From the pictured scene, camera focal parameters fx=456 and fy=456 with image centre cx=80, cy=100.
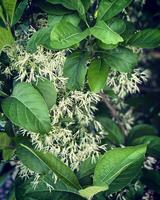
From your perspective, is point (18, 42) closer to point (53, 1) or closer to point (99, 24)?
point (53, 1)

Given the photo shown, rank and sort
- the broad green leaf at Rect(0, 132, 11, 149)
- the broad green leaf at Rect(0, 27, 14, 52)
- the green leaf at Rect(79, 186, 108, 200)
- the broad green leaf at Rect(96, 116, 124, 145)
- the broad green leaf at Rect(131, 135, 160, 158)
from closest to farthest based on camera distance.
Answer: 1. the green leaf at Rect(79, 186, 108, 200)
2. the broad green leaf at Rect(0, 27, 14, 52)
3. the broad green leaf at Rect(0, 132, 11, 149)
4. the broad green leaf at Rect(131, 135, 160, 158)
5. the broad green leaf at Rect(96, 116, 124, 145)

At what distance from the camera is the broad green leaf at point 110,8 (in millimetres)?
1229

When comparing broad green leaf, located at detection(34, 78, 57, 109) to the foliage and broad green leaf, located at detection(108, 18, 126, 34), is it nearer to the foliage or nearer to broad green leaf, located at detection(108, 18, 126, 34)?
the foliage

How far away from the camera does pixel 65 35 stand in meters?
1.16

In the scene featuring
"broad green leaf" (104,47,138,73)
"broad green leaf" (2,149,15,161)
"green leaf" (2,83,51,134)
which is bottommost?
"broad green leaf" (2,149,15,161)

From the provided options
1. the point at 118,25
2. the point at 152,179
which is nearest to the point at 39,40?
the point at 118,25

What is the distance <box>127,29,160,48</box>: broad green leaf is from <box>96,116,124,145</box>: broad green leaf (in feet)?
1.68

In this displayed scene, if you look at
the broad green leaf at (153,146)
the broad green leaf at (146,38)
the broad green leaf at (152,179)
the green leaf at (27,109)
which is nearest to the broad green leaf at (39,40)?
the green leaf at (27,109)

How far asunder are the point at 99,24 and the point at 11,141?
1.50 ft

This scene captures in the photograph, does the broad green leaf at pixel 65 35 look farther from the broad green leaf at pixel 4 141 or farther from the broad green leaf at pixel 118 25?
the broad green leaf at pixel 4 141

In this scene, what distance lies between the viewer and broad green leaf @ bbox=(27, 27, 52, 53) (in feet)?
3.96

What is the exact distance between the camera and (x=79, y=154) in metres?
1.33

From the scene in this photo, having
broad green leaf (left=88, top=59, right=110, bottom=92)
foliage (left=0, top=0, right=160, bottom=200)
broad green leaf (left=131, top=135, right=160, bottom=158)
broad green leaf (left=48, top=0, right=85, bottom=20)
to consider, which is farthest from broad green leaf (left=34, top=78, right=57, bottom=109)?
broad green leaf (left=131, top=135, right=160, bottom=158)

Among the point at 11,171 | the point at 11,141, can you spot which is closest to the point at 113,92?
the point at 11,141
